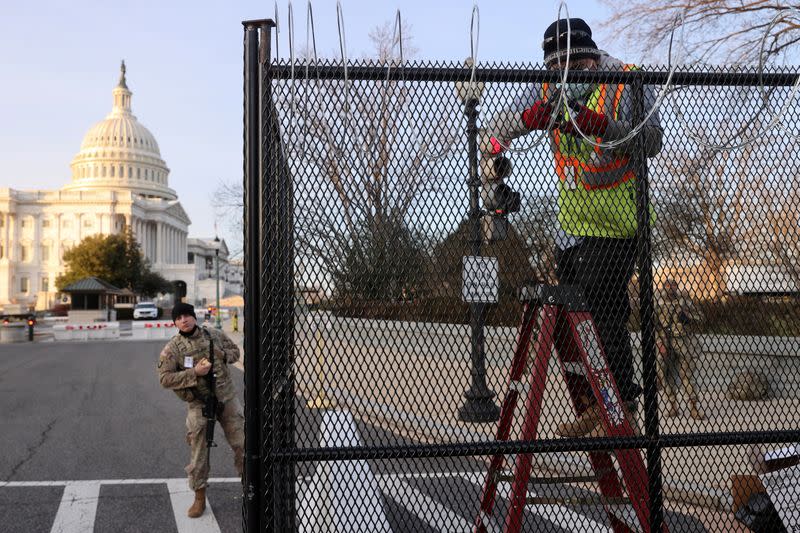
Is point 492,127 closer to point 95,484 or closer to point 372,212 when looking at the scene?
point 372,212

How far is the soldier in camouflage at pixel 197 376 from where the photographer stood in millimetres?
6109

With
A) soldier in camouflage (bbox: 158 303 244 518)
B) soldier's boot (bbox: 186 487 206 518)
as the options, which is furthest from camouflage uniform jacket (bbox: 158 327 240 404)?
soldier's boot (bbox: 186 487 206 518)

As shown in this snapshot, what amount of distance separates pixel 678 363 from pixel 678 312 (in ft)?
1.92

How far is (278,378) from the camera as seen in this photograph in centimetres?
291

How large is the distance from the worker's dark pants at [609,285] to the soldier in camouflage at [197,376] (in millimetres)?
3762

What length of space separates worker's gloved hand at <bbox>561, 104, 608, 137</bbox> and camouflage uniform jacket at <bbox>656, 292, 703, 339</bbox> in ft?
2.82

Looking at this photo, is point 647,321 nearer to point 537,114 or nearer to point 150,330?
point 537,114

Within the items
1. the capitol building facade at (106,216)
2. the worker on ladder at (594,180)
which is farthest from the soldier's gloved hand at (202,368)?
the capitol building facade at (106,216)

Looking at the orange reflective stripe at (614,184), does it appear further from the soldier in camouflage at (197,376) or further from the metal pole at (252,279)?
the soldier in camouflage at (197,376)

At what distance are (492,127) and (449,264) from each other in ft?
1.97

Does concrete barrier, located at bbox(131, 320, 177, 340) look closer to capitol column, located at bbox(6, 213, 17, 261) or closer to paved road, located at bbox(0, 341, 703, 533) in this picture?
paved road, located at bbox(0, 341, 703, 533)

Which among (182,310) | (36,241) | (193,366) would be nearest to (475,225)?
(193,366)

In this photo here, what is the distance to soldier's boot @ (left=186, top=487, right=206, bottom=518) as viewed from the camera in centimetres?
561

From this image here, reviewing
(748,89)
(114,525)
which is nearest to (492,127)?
(748,89)
